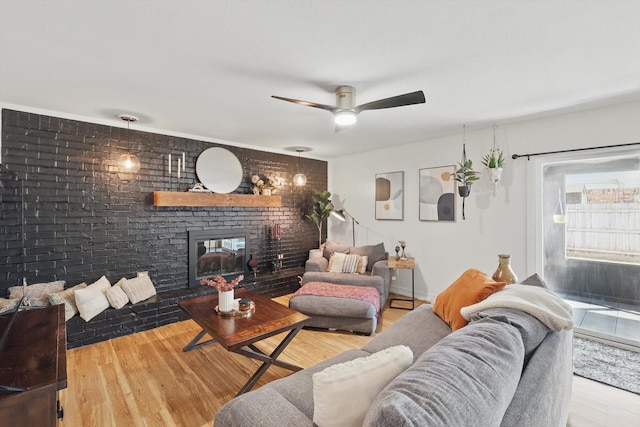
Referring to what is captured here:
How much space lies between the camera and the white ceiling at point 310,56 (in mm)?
1501

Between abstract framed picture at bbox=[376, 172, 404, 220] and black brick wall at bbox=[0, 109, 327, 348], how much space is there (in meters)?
2.14

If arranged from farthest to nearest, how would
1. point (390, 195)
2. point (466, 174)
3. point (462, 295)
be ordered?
point (390, 195) → point (466, 174) → point (462, 295)

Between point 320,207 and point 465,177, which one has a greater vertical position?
point 465,177

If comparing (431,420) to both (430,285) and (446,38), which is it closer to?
(446,38)

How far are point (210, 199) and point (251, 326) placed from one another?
2.17 meters

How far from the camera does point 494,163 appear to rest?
10.9 ft

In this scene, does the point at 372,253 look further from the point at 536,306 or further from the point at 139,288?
the point at 139,288

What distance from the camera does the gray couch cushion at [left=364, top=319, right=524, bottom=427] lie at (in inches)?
28.6

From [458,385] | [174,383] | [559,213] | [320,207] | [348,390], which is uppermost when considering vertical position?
[320,207]

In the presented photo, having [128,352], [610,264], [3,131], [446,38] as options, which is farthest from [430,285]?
[3,131]

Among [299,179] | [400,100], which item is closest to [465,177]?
[400,100]

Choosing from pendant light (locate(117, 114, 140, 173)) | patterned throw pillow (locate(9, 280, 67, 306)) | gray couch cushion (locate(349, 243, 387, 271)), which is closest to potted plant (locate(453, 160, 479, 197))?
gray couch cushion (locate(349, 243, 387, 271))

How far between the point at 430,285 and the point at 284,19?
3.77 metres

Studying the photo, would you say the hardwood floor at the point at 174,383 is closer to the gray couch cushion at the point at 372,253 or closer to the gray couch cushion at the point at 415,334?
the gray couch cushion at the point at 415,334
